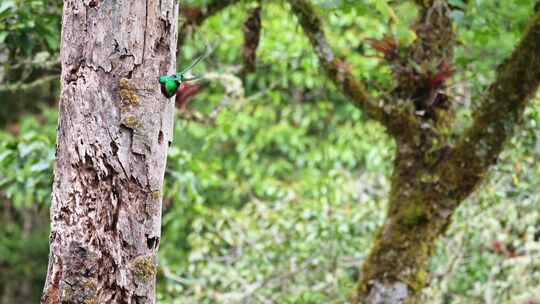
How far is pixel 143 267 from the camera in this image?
189 cm

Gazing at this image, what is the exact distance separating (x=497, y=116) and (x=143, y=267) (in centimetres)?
158

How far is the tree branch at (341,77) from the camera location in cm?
318

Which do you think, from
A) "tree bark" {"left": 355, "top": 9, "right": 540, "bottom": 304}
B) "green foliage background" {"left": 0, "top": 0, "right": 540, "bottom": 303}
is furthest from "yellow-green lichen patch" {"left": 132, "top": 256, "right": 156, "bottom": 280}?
"tree bark" {"left": 355, "top": 9, "right": 540, "bottom": 304}

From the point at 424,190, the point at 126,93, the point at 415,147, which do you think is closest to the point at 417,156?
the point at 415,147

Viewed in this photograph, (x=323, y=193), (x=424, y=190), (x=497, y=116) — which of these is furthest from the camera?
(x=323, y=193)

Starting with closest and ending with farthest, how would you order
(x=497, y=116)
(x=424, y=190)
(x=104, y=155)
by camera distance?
(x=104, y=155), (x=497, y=116), (x=424, y=190)

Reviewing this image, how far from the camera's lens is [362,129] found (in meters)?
5.64

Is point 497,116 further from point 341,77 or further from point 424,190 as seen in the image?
point 341,77

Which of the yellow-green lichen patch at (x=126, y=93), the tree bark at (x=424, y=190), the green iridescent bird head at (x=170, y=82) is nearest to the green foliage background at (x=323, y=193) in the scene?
the tree bark at (x=424, y=190)

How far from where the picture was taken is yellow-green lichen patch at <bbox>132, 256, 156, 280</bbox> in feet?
6.16

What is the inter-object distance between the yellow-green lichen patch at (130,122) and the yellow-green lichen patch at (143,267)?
31cm

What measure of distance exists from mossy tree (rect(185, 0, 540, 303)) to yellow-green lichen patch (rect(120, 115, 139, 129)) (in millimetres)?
1414

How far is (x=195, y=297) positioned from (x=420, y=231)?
5.58 ft

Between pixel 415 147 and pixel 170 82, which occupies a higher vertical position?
pixel 170 82
